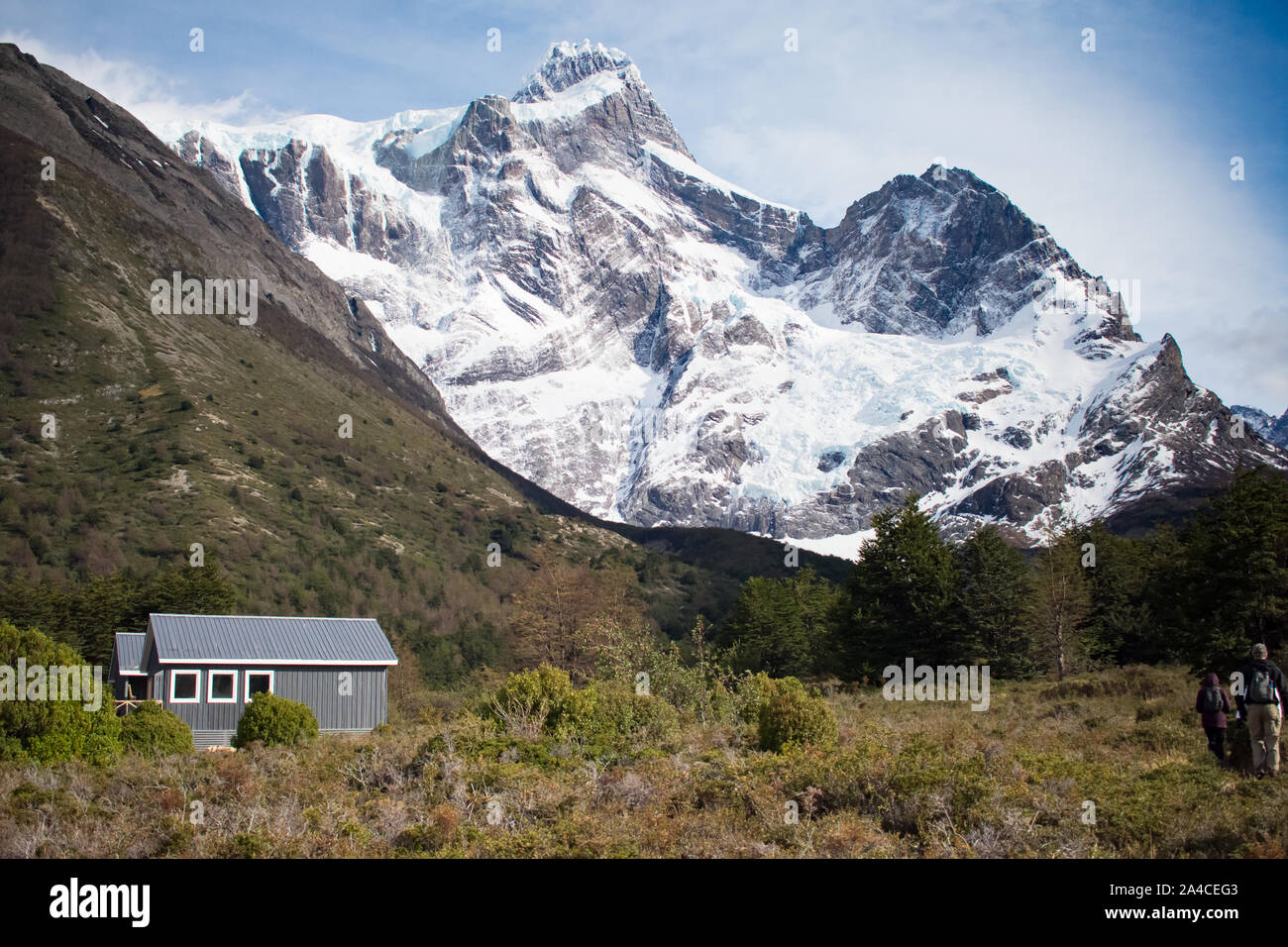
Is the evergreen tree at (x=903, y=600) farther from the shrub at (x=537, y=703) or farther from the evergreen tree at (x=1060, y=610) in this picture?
the shrub at (x=537, y=703)

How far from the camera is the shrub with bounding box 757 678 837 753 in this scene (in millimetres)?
22453

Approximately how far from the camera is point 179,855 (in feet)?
45.7

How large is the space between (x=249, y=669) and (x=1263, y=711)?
133ft

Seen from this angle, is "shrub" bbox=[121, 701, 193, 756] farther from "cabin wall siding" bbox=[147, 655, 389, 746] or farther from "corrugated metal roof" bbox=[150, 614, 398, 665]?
"corrugated metal roof" bbox=[150, 614, 398, 665]

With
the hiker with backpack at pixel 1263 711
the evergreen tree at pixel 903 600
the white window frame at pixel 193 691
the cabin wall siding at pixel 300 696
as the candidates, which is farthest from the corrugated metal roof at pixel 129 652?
the hiker with backpack at pixel 1263 711

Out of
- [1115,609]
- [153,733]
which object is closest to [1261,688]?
[153,733]

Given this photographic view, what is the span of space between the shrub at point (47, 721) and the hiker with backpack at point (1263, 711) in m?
22.2

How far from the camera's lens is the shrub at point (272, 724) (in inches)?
1195

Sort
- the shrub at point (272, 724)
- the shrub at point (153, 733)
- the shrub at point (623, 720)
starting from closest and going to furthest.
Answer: the shrub at point (623, 720)
the shrub at point (153, 733)
the shrub at point (272, 724)

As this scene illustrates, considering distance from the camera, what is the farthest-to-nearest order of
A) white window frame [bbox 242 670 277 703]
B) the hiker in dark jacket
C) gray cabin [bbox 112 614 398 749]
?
white window frame [bbox 242 670 277 703], gray cabin [bbox 112 614 398 749], the hiker in dark jacket

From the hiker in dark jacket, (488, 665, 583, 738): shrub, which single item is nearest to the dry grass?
the hiker in dark jacket

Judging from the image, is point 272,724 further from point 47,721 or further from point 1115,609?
point 1115,609

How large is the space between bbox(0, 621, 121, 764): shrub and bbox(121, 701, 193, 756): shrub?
100cm
